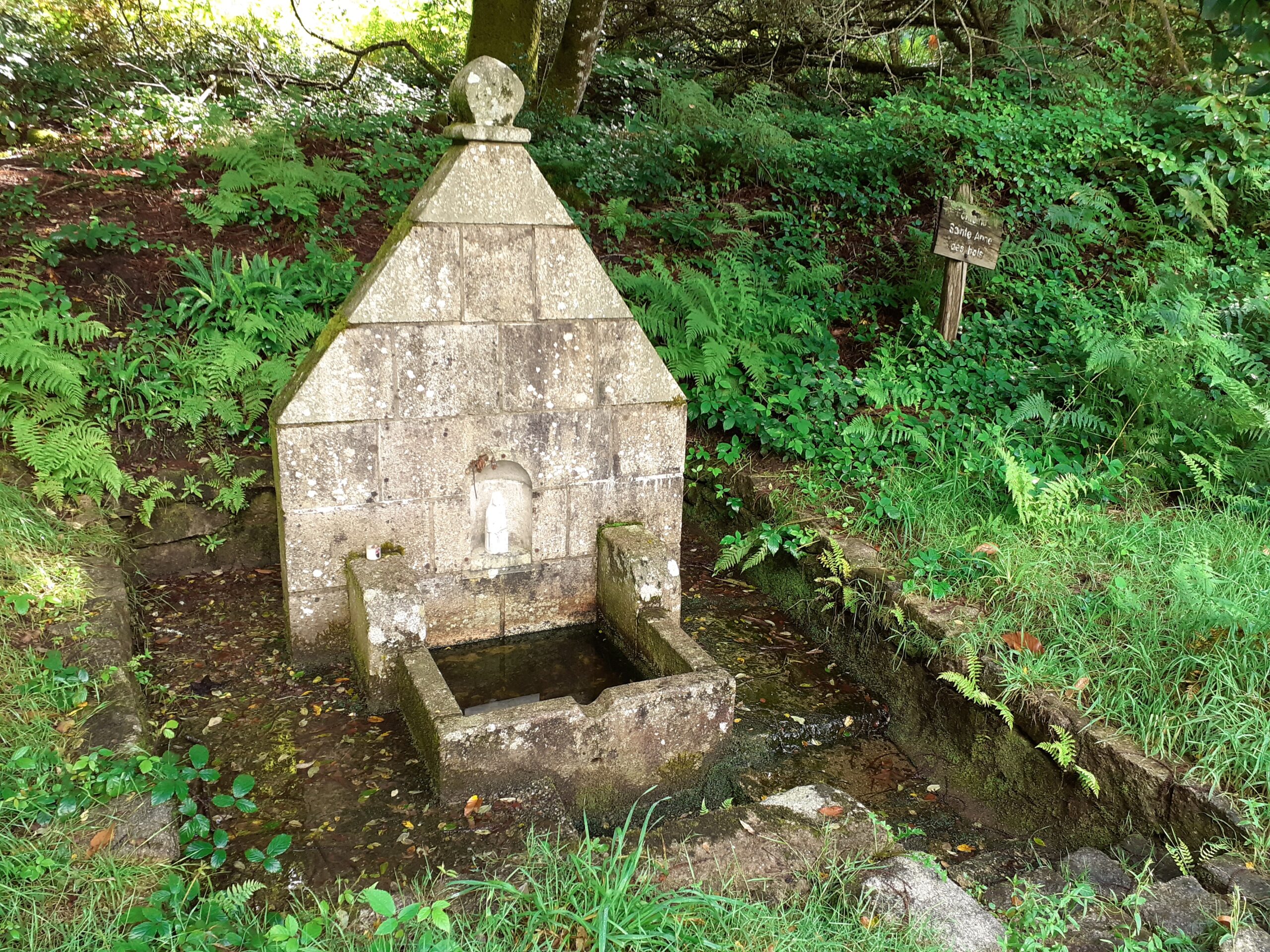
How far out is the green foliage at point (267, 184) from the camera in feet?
21.6

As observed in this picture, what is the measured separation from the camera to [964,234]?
6.03 meters

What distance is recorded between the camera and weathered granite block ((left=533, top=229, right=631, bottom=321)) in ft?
12.9

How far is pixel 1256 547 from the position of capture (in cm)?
431

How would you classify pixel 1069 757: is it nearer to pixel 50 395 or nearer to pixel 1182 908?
pixel 1182 908

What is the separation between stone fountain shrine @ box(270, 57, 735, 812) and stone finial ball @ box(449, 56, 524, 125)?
0.4 inches

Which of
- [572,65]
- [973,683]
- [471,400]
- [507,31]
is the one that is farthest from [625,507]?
[572,65]

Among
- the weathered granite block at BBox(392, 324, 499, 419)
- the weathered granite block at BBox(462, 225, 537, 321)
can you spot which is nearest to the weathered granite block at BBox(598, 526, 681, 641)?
the weathered granite block at BBox(392, 324, 499, 419)

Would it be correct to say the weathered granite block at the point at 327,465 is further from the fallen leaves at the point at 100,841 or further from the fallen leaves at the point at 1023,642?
the fallen leaves at the point at 1023,642

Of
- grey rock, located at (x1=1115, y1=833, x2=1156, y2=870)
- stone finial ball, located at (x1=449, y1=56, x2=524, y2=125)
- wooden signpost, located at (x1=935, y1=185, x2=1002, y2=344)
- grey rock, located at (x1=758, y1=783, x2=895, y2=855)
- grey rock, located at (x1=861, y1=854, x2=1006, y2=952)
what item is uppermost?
stone finial ball, located at (x1=449, y1=56, x2=524, y2=125)

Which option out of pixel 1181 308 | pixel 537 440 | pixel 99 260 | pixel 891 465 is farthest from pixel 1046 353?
pixel 99 260

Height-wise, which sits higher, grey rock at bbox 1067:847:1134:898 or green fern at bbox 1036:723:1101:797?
green fern at bbox 1036:723:1101:797

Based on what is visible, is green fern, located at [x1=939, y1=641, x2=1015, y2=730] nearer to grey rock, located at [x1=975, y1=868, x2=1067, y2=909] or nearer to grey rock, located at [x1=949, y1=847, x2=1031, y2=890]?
grey rock, located at [x1=949, y1=847, x2=1031, y2=890]

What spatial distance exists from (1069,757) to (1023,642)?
610 mm

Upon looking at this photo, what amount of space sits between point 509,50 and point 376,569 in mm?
6619
